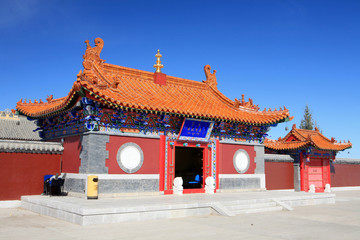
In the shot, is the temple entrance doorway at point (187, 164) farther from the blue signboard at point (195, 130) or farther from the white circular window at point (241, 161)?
the blue signboard at point (195, 130)

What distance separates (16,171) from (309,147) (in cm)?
1540

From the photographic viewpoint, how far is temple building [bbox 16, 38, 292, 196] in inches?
494

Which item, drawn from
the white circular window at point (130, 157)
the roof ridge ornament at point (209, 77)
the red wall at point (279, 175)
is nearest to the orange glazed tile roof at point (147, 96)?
the roof ridge ornament at point (209, 77)

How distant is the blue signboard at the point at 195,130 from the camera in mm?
14359

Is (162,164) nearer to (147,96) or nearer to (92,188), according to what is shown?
(147,96)

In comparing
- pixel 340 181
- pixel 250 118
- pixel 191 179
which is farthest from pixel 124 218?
pixel 340 181

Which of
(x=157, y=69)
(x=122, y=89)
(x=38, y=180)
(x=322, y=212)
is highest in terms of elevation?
(x=157, y=69)

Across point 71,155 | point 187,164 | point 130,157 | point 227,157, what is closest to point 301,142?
point 187,164

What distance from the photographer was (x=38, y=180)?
536 inches

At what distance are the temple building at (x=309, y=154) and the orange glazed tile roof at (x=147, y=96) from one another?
18.8ft

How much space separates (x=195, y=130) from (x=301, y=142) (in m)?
9.45

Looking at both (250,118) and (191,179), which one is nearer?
(250,118)

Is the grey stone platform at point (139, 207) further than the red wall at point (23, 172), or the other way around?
the red wall at point (23, 172)

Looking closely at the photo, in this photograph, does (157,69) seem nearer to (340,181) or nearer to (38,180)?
(38,180)
